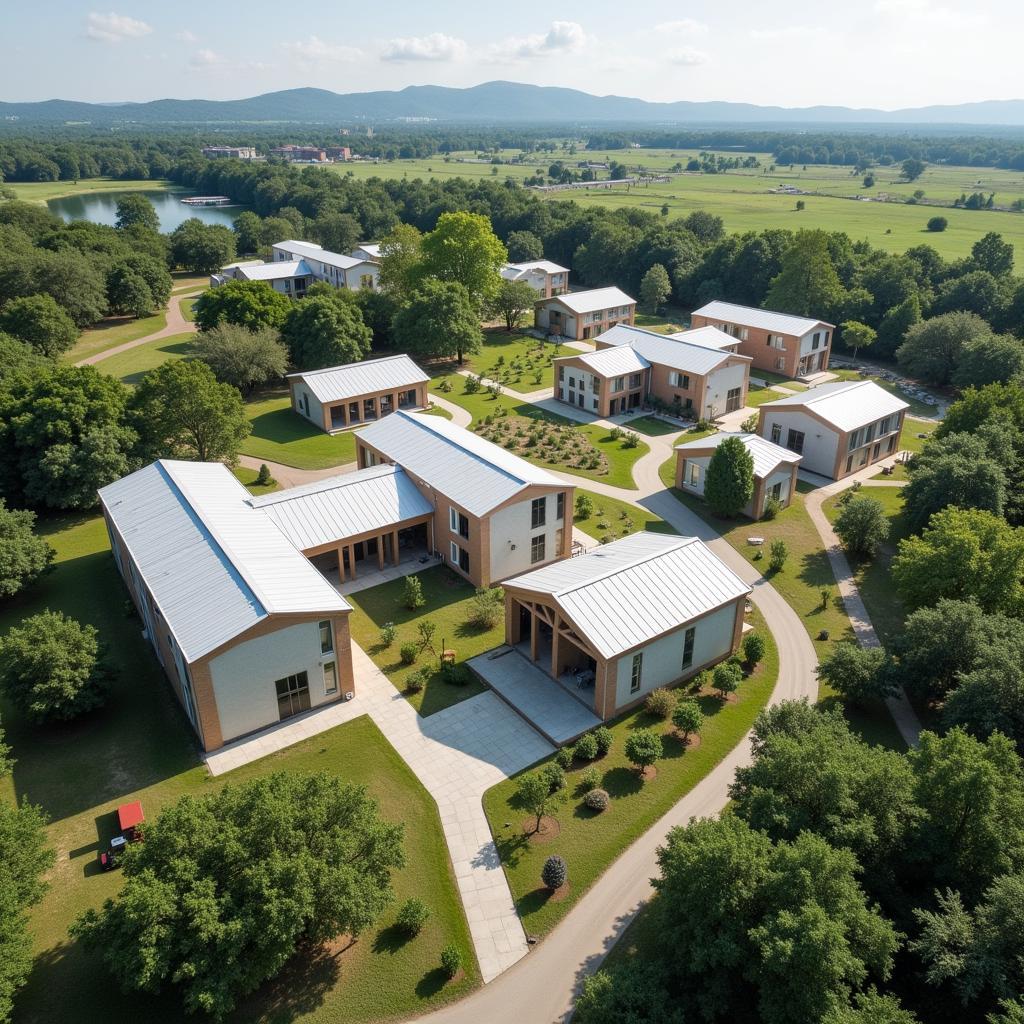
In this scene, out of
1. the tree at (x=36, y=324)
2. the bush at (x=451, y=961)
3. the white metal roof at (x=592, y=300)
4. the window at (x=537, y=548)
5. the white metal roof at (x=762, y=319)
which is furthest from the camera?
the white metal roof at (x=592, y=300)

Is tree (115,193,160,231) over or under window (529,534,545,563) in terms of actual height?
Result: over

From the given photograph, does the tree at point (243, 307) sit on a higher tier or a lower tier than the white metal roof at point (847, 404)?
higher

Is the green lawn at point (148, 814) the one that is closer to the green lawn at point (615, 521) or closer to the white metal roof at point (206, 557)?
the white metal roof at point (206, 557)

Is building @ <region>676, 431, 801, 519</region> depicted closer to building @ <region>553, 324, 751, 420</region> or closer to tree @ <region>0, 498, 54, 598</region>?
building @ <region>553, 324, 751, 420</region>

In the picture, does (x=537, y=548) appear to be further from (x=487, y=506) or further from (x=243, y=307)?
(x=243, y=307)

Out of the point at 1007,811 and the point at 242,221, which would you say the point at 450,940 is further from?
the point at 242,221

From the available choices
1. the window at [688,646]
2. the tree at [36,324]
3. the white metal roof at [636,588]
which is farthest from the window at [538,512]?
the tree at [36,324]

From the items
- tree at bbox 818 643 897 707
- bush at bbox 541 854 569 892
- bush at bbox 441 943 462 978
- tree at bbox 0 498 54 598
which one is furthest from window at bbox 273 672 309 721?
tree at bbox 818 643 897 707
